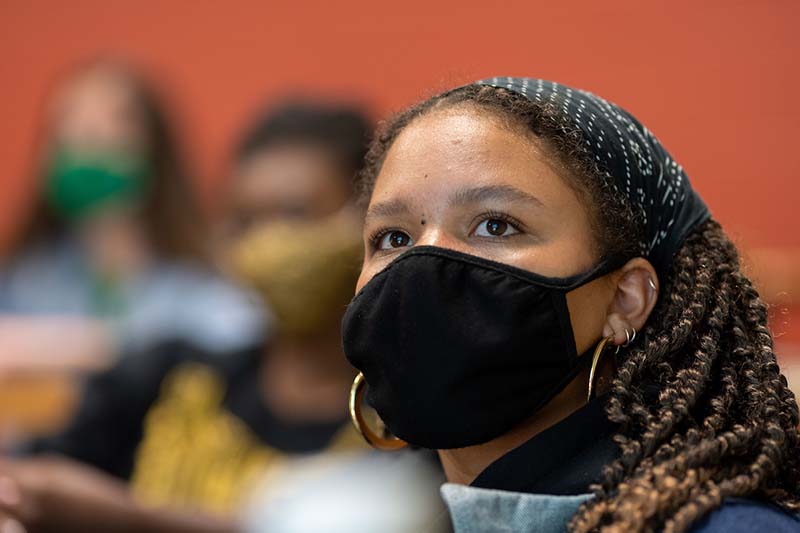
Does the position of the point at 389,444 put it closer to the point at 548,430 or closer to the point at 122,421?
the point at 548,430

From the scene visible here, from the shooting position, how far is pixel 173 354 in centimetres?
304

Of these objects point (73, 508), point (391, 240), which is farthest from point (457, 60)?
point (391, 240)

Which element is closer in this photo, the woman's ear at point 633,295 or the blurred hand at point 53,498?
the woman's ear at point 633,295

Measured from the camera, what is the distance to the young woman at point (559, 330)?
4.71 ft

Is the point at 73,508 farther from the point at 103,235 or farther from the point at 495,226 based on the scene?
the point at 103,235

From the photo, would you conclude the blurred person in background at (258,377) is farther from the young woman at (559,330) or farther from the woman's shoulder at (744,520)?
the woman's shoulder at (744,520)

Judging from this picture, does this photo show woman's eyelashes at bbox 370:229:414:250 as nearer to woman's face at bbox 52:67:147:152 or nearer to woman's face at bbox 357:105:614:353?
woman's face at bbox 357:105:614:353

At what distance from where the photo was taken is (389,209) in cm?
162

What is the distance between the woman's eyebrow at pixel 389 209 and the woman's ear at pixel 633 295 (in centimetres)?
29

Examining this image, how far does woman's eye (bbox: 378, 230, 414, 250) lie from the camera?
1.63 m

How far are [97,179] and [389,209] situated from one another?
9.89 feet

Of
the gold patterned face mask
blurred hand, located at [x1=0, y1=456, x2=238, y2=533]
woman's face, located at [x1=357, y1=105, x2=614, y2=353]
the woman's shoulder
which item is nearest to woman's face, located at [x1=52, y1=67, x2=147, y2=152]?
the gold patterned face mask

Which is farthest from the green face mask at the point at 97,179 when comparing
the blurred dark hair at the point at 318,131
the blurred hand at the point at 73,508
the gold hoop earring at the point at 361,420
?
the gold hoop earring at the point at 361,420

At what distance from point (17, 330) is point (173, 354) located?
62.3 inches
